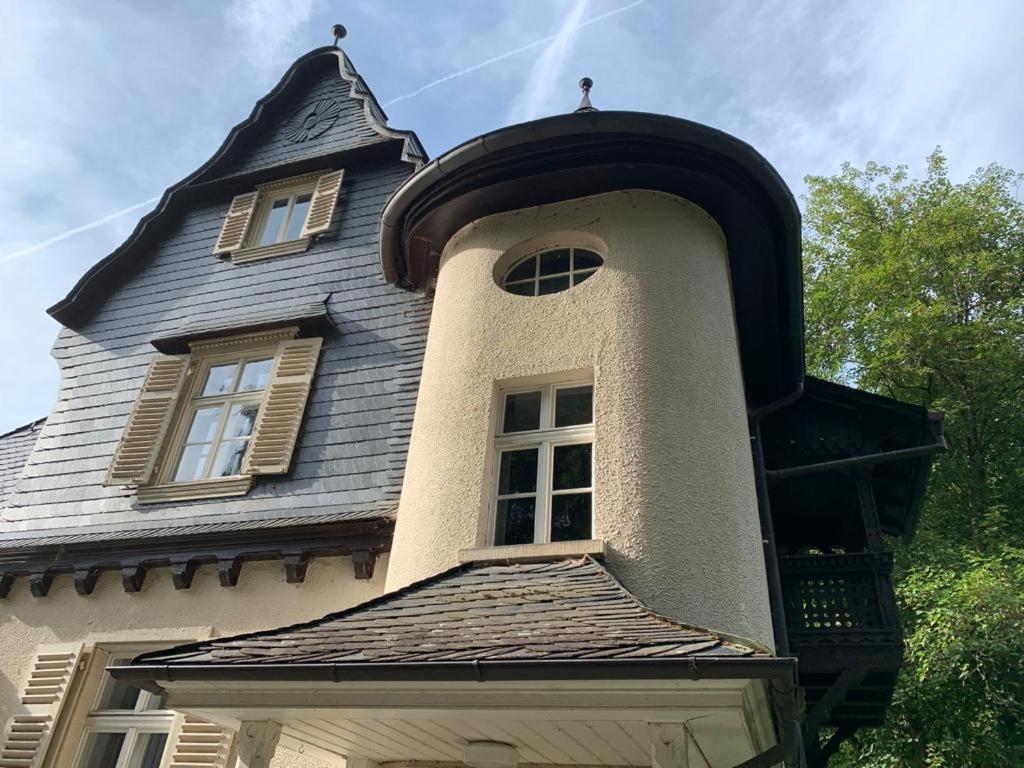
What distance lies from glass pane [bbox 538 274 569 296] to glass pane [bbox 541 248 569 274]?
105mm

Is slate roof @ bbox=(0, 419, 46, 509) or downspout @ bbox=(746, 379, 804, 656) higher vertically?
slate roof @ bbox=(0, 419, 46, 509)

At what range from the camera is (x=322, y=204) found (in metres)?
9.62

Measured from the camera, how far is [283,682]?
357cm

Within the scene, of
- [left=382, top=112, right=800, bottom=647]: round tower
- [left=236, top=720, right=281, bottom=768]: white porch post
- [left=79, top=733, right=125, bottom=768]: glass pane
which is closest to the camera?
[left=236, top=720, right=281, bottom=768]: white porch post

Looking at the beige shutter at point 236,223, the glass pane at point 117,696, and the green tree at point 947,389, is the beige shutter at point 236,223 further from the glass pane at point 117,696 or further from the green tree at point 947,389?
the green tree at point 947,389

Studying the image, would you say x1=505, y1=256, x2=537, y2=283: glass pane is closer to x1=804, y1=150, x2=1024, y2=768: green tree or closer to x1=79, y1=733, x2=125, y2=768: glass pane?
x1=79, y1=733, x2=125, y2=768: glass pane

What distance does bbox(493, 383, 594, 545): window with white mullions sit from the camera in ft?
17.2

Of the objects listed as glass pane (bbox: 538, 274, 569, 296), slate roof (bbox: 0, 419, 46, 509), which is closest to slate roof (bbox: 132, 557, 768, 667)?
glass pane (bbox: 538, 274, 569, 296)

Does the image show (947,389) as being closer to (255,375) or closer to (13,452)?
(255,375)

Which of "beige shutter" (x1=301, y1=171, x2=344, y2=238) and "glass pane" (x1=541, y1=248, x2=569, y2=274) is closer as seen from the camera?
→ "glass pane" (x1=541, y1=248, x2=569, y2=274)

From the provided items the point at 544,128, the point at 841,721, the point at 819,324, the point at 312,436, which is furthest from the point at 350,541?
the point at 819,324

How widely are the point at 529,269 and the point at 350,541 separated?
9.39 ft

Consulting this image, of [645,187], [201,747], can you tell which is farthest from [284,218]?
[201,747]

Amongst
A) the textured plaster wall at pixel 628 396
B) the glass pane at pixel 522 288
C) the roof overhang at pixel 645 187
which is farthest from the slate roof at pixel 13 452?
the glass pane at pixel 522 288
